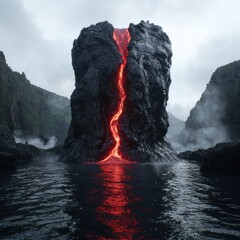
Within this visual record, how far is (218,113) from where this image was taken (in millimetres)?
141250

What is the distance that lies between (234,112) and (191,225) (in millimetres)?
125845

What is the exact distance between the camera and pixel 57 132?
629ft

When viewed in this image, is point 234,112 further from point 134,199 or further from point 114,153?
point 134,199

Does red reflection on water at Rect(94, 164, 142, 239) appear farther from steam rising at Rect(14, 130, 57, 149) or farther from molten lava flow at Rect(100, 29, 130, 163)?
steam rising at Rect(14, 130, 57, 149)

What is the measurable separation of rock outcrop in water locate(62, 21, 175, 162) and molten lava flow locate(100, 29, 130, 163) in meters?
1.01

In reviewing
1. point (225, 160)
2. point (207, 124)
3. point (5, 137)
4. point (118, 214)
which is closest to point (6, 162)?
point (225, 160)

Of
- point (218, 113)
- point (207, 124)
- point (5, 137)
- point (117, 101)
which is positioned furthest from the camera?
point (207, 124)

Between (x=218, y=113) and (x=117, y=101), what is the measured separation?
85003 mm

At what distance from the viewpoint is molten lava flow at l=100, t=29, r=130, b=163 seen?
64.0m

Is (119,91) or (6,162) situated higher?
(119,91)

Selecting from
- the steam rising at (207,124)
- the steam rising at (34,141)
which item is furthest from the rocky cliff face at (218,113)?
the steam rising at (34,141)

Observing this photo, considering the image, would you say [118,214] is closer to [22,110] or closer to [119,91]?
[119,91]

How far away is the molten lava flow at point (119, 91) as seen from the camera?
6399 centimetres

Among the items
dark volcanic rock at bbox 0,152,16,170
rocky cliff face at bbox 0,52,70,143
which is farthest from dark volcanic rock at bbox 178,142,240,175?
rocky cliff face at bbox 0,52,70,143
